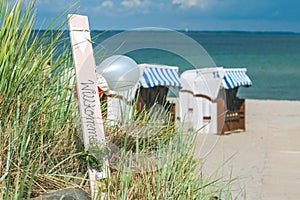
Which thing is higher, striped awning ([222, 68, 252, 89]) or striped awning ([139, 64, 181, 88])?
striped awning ([222, 68, 252, 89])

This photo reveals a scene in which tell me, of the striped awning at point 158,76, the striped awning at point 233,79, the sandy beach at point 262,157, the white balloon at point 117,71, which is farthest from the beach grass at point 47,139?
the striped awning at point 233,79

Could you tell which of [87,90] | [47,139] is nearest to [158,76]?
[47,139]

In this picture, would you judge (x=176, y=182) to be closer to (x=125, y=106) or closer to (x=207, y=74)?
(x=125, y=106)

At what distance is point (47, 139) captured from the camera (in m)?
2.88

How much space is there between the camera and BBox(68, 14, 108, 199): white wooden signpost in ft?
8.63

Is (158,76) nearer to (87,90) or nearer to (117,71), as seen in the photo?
(117,71)

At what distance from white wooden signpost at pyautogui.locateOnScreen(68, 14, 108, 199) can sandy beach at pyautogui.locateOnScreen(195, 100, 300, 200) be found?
0.89 meters

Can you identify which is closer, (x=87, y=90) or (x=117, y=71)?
(x=87, y=90)

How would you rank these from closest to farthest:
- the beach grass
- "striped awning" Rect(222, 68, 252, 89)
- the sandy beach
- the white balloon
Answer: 1. the beach grass
2. the white balloon
3. the sandy beach
4. "striped awning" Rect(222, 68, 252, 89)

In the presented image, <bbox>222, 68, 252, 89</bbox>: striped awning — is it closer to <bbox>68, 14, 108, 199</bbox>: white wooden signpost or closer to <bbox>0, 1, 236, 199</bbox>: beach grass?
<bbox>0, 1, 236, 199</bbox>: beach grass

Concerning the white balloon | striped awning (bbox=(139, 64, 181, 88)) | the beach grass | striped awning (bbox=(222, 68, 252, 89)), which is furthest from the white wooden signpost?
striped awning (bbox=(222, 68, 252, 89))

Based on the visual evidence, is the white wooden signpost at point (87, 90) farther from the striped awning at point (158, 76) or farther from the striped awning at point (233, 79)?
the striped awning at point (233, 79)

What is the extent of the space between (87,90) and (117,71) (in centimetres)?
115

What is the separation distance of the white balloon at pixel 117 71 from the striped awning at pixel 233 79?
20.1ft
